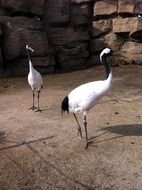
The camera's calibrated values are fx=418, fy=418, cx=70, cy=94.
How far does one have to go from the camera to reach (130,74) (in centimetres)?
1458

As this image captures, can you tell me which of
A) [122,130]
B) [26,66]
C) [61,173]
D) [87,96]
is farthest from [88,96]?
[26,66]

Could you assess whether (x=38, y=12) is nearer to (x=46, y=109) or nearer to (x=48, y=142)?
(x=46, y=109)

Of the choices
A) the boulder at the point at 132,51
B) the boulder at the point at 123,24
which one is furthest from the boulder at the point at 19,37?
the boulder at the point at 132,51

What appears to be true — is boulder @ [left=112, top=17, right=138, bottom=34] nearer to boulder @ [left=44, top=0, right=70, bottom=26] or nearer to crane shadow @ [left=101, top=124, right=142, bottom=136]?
boulder @ [left=44, top=0, right=70, bottom=26]

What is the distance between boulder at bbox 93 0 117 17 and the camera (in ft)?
53.5

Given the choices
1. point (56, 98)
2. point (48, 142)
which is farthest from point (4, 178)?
point (56, 98)

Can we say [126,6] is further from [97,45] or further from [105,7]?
[97,45]

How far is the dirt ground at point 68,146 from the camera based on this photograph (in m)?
6.00

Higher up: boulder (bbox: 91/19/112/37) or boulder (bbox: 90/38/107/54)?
boulder (bbox: 91/19/112/37)

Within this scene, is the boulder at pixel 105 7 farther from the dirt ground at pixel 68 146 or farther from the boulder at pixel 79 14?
the dirt ground at pixel 68 146

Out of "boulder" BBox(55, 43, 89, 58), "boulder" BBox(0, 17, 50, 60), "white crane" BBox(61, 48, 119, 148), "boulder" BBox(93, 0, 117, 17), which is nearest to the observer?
"white crane" BBox(61, 48, 119, 148)

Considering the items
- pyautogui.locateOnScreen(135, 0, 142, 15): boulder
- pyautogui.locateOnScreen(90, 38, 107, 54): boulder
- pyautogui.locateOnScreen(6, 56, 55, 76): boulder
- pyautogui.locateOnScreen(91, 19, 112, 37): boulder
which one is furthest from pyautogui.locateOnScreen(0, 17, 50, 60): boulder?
pyautogui.locateOnScreen(135, 0, 142, 15): boulder

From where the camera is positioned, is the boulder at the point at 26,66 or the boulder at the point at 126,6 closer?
the boulder at the point at 26,66

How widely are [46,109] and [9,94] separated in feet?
7.78
